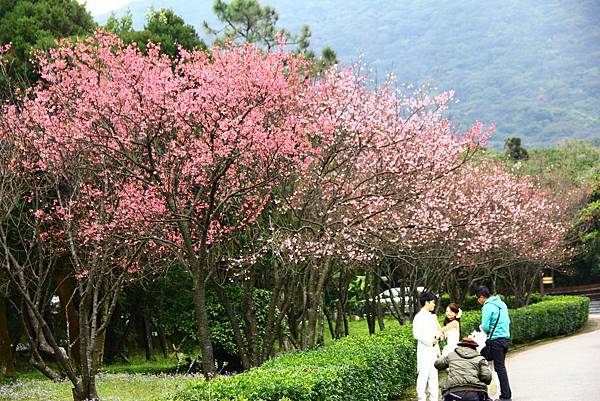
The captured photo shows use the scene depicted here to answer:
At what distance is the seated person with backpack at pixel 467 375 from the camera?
748cm

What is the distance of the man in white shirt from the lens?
9.89m

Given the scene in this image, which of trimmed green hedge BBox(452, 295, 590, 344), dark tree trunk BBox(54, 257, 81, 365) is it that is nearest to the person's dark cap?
trimmed green hedge BBox(452, 295, 590, 344)

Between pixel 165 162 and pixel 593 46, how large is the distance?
16489 cm

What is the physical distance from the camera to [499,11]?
187 metres

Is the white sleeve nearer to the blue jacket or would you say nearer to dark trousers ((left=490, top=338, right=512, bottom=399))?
the blue jacket

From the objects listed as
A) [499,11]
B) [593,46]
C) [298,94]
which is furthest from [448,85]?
[298,94]

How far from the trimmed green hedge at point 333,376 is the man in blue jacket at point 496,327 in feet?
5.21

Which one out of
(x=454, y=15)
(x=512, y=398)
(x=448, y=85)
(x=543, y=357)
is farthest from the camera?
(x=454, y=15)

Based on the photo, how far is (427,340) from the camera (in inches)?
391

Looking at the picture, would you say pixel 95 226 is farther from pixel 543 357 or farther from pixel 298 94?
pixel 543 357

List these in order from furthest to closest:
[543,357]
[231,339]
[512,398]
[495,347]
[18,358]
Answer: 1. [18,358]
2. [231,339]
3. [543,357]
4. [512,398]
5. [495,347]

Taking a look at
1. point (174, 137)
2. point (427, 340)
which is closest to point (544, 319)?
point (427, 340)

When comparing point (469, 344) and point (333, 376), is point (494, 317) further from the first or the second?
point (333, 376)

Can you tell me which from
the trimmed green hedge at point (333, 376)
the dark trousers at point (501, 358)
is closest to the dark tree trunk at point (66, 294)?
the trimmed green hedge at point (333, 376)
